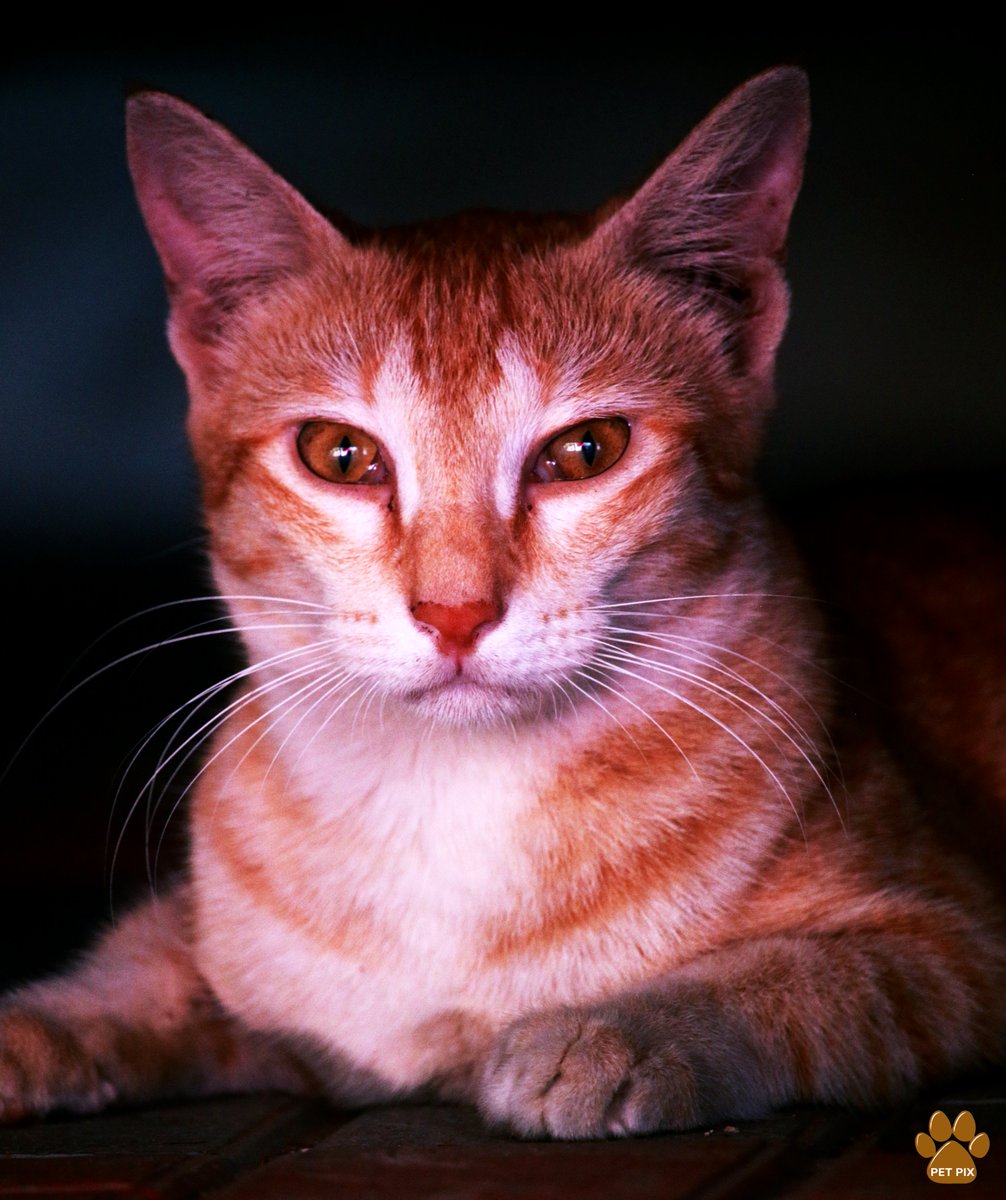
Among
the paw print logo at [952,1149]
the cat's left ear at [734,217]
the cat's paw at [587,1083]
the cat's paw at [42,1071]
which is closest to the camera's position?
the paw print logo at [952,1149]

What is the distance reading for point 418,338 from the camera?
2.13 meters

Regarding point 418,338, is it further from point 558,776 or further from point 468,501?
point 558,776

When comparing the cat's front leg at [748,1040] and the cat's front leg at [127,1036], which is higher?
the cat's front leg at [748,1040]

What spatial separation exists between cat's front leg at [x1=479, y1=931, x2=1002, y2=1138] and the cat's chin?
35 cm

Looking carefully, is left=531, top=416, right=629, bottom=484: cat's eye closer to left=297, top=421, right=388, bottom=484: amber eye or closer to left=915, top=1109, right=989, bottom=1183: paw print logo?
left=297, top=421, right=388, bottom=484: amber eye

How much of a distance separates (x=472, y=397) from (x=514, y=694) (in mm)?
359

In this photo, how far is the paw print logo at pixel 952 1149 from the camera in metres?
1.50

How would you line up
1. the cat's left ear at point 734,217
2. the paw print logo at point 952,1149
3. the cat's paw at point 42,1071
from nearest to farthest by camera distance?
the paw print logo at point 952,1149 → the cat's paw at point 42,1071 → the cat's left ear at point 734,217

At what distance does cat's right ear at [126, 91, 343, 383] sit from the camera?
2182 mm

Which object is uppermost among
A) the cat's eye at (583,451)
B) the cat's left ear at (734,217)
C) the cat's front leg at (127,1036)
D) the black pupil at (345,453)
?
the cat's left ear at (734,217)

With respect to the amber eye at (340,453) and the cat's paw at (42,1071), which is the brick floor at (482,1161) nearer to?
the cat's paw at (42,1071)

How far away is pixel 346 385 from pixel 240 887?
68cm

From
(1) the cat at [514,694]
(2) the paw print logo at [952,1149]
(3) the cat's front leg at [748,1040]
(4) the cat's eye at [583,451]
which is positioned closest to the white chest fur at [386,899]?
(1) the cat at [514,694]

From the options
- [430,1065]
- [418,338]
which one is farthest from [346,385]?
[430,1065]
